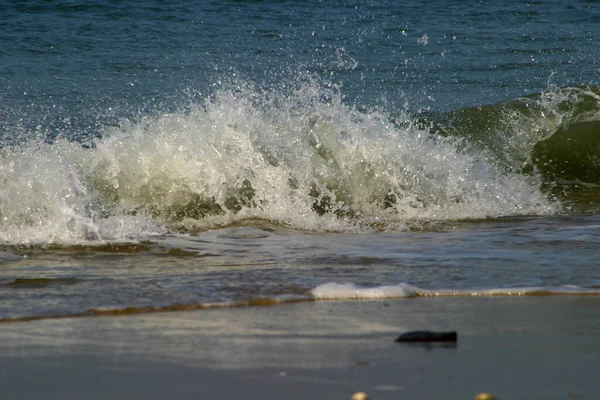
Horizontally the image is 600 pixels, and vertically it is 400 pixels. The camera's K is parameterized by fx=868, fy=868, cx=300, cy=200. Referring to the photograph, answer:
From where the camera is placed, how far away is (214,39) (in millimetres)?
14219

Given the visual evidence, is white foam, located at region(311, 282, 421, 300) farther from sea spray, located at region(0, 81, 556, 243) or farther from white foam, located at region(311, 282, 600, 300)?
sea spray, located at region(0, 81, 556, 243)

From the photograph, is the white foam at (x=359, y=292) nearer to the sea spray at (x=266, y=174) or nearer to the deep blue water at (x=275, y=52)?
the sea spray at (x=266, y=174)

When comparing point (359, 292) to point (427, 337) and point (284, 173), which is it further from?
point (284, 173)

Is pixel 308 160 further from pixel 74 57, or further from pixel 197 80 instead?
pixel 74 57

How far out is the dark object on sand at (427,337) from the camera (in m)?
2.77

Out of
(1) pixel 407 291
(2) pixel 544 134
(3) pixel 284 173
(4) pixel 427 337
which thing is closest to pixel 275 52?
(2) pixel 544 134

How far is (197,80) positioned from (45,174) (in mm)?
6330

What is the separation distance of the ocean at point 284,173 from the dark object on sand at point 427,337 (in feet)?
2.44

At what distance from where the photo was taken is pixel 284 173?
21.1 ft

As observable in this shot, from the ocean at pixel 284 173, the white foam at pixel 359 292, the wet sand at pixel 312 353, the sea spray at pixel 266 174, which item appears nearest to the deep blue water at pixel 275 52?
the ocean at pixel 284 173

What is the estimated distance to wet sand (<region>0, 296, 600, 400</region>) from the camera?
2314 mm

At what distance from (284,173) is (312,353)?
382 cm

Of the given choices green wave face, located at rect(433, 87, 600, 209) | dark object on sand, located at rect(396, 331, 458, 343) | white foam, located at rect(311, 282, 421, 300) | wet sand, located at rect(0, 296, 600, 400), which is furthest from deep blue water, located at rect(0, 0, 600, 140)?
dark object on sand, located at rect(396, 331, 458, 343)

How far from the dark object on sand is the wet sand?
5 centimetres
